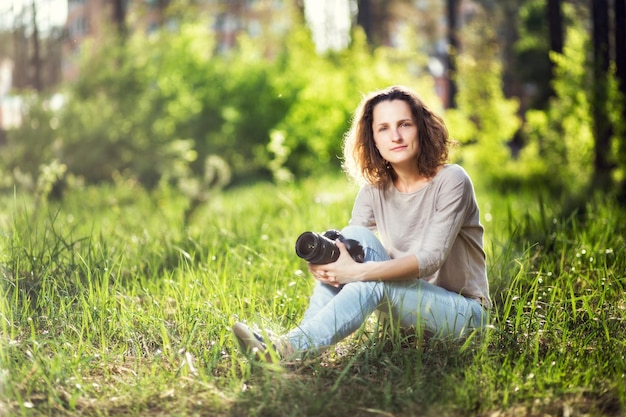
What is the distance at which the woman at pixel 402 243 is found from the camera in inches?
102

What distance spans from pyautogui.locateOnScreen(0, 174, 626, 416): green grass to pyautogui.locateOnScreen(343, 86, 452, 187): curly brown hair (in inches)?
21.7

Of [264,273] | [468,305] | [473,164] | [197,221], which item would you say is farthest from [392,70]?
[468,305]

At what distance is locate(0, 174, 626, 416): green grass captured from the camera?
7.70 ft

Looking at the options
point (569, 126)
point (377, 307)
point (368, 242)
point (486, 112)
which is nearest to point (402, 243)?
point (368, 242)

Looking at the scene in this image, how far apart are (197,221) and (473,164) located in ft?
15.7

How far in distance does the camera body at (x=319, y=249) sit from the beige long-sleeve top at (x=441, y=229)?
0.63ft

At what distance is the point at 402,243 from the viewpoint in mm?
2916

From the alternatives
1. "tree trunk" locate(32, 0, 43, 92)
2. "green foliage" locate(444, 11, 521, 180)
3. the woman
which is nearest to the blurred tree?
"tree trunk" locate(32, 0, 43, 92)

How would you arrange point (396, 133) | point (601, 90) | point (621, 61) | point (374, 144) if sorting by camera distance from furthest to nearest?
point (601, 90) → point (621, 61) → point (374, 144) → point (396, 133)

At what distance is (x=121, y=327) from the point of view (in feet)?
9.59

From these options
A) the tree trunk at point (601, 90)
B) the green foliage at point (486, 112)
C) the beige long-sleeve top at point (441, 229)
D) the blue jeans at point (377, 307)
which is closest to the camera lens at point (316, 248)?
the blue jeans at point (377, 307)

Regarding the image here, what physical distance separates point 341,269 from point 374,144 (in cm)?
60

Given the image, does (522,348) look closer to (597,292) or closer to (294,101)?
(597,292)

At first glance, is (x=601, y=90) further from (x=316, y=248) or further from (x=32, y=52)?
(x=32, y=52)
